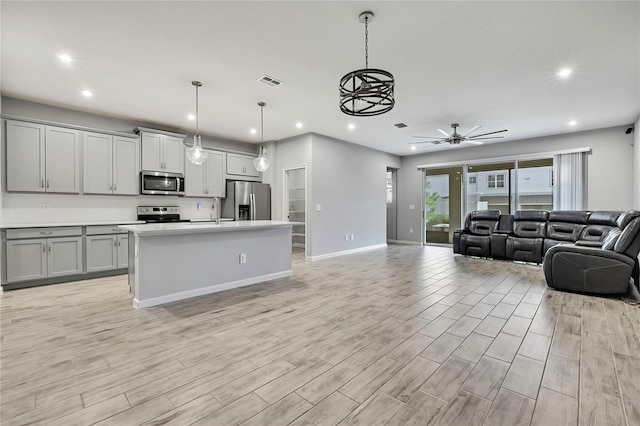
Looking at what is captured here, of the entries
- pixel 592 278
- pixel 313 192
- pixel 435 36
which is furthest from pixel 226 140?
pixel 592 278

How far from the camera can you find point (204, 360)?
2162 mm

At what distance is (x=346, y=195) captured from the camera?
7270 millimetres

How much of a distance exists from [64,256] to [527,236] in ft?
27.0

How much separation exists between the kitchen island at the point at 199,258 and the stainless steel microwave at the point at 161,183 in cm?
189

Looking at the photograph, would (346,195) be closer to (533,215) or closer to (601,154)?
(533,215)

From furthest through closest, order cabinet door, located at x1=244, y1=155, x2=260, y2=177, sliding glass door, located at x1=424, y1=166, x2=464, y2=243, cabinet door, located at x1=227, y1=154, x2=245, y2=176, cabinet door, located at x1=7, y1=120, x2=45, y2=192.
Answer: sliding glass door, located at x1=424, y1=166, x2=464, y2=243
cabinet door, located at x1=244, y1=155, x2=260, y2=177
cabinet door, located at x1=227, y1=154, x2=245, y2=176
cabinet door, located at x1=7, y1=120, x2=45, y2=192

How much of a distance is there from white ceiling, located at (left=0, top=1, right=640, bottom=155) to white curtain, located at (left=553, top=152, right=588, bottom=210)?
1229mm

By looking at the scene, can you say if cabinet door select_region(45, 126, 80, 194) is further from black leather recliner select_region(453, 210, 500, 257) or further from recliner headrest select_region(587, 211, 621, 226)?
recliner headrest select_region(587, 211, 621, 226)

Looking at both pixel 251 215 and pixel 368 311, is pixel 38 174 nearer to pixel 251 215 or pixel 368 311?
pixel 251 215

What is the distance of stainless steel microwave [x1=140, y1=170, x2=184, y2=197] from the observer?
5422 millimetres

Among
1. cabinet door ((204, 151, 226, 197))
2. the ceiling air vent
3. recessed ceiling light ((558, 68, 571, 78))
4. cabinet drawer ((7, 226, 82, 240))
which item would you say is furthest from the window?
cabinet drawer ((7, 226, 82, 240))

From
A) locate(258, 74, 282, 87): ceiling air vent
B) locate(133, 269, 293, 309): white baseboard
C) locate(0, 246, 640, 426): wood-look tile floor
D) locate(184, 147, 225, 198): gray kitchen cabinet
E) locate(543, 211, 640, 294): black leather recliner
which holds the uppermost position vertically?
locate(258, 74, 282, 87): ceiling air vent

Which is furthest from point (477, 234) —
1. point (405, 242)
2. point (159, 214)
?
point (159, 214)

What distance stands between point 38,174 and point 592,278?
797cm
